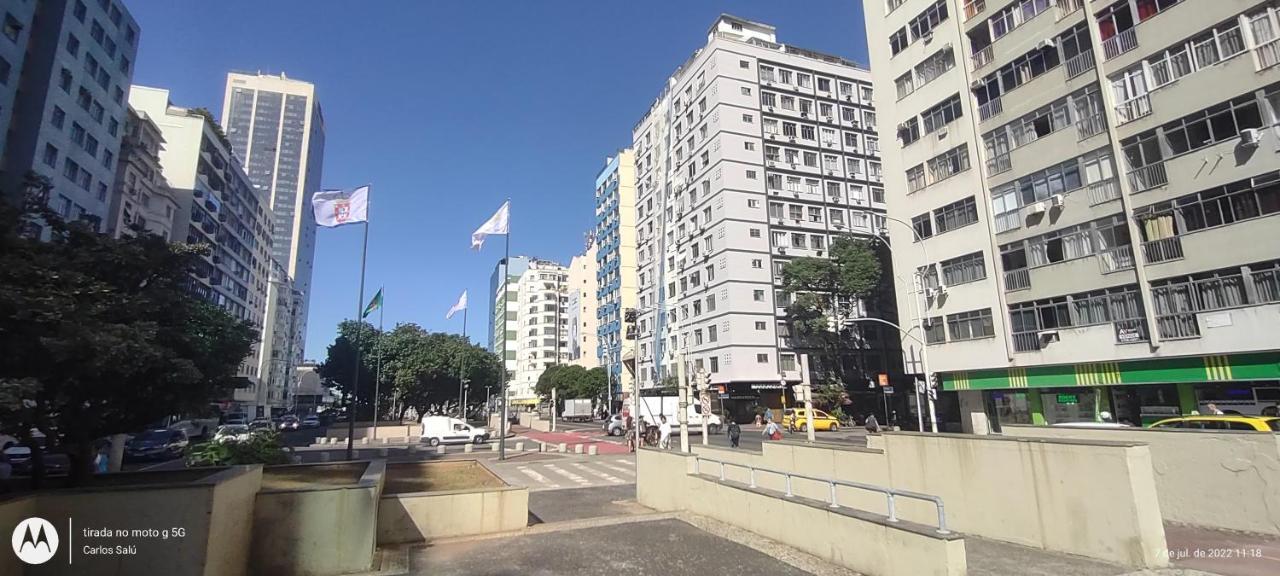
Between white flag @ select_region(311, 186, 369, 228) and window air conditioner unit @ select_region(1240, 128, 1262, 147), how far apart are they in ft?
93.8

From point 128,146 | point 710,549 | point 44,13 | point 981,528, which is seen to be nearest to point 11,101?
point 44,13

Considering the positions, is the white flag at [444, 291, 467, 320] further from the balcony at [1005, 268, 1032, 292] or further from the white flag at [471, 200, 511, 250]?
the balcony at [1005, 268, 1032, 292]

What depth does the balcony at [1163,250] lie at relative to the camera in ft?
65.2

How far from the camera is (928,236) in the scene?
1164 inches

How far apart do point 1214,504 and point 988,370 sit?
18.1 meters

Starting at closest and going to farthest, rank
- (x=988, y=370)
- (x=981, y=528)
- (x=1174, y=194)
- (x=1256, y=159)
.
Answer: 1. (x=981, y=528)
2. (x=1256, y=159)
3. (x=1174, y=194)
4. (x=988, y=370)

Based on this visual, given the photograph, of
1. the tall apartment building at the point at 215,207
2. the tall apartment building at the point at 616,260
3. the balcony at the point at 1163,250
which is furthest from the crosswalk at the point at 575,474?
the tall apartment building at the point at 616,260

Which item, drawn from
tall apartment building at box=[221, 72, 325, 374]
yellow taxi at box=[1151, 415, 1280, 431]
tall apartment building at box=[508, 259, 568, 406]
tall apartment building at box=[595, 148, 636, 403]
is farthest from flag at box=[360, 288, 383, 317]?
tall apartment building at box=[221, 72, 325, 374]

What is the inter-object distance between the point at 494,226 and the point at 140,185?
45093 mm

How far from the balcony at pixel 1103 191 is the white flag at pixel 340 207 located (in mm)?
27257

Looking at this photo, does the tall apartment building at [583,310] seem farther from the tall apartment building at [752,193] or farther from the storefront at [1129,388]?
the storefront at [1129,388]

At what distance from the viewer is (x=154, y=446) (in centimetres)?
2688

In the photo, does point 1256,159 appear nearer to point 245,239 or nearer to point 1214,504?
point 1214,504

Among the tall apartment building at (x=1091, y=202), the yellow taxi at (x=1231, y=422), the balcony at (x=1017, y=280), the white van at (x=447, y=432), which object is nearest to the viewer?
the yellow taxi at (x=1231, y=422)
